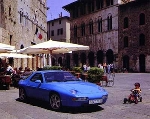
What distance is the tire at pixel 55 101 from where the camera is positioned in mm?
8422

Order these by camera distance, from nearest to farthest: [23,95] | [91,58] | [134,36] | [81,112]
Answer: [81,112] → [23,95] → [134,36] → [91,58]

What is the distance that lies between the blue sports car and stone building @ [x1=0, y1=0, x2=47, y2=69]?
16732mm

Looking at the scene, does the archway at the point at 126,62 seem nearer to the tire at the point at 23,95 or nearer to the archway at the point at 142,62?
the archway at the point at 142,62

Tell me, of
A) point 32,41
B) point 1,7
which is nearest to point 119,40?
point 32,41

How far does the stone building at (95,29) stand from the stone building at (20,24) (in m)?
9.17

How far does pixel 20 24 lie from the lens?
31594 mm

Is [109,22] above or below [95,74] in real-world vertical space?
above

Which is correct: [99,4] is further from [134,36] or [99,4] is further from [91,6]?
[134,36]

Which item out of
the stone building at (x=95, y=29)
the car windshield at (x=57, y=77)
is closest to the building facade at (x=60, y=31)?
the stone building at (x=95, y=29)

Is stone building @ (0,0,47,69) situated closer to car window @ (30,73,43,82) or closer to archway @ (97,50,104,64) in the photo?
archway @ (97,50,104,64)

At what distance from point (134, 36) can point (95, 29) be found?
8310 millimetres

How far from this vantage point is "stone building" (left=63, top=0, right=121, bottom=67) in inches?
1682

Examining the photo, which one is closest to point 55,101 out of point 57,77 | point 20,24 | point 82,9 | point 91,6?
point 57,77

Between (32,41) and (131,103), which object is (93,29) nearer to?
(32,41)
